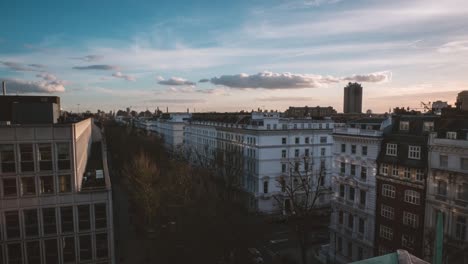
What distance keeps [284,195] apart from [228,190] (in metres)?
11.2

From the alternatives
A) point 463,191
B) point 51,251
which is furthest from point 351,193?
point 51,251

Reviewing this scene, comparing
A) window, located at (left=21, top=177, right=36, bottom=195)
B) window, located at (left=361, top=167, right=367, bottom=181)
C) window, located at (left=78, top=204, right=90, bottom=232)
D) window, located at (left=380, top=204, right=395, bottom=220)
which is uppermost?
window, located at (left=21, top=177, right=36, bottom=195)

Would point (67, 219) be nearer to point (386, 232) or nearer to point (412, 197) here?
point (386, 232)

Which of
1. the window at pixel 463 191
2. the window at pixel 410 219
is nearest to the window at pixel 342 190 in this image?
the window at pixel 410 219

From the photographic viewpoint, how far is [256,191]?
53781 mm

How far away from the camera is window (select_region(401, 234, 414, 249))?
94.4 ft

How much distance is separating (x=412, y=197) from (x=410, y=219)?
7.29 ft

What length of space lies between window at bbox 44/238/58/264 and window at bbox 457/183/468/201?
35.7 meters

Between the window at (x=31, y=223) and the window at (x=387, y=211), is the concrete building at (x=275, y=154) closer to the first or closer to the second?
the window at (x=387, y=211)

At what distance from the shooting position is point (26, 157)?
24859 millimetres

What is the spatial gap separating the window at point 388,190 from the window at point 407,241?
4.09 m

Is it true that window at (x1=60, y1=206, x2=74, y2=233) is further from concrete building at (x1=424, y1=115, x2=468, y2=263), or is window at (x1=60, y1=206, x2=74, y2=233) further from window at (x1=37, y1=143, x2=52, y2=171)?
concrete building at (x1=424, y1=115, x2=468, y2=263)

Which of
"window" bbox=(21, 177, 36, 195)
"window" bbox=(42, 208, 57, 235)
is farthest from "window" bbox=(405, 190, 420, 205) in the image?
"window" bbox=(21, 177, 36, 195)

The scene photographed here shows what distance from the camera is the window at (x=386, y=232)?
31156mm
